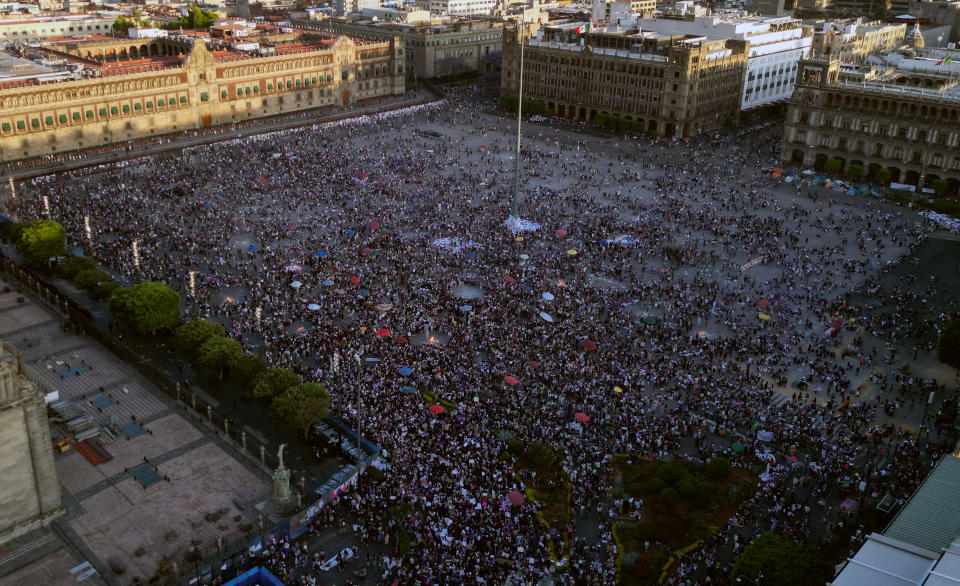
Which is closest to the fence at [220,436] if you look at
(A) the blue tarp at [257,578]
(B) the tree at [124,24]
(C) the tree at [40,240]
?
(A) the blue tarp at [257,578]

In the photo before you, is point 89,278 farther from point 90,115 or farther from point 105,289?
point 90,115

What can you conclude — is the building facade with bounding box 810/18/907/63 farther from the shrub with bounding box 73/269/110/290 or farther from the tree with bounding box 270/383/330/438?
the tree with bounding box 270/383/330/438

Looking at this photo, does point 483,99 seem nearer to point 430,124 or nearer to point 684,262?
point 430,124

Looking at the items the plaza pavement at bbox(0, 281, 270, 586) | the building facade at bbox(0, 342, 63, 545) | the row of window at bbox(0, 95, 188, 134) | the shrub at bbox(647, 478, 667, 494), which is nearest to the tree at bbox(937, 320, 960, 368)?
the shrub at bbox(647, 478, 667, 494)

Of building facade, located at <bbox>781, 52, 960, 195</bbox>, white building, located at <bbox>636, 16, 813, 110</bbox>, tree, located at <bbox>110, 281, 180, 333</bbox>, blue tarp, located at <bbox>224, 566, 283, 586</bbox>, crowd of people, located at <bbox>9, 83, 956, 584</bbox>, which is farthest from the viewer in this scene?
white building, located at <bbox>636, 16, 813, 110</bbox>

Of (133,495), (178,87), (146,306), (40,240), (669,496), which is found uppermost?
(178,87)

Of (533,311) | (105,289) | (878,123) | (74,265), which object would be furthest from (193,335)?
(878,123)
